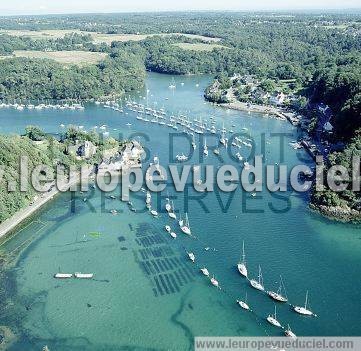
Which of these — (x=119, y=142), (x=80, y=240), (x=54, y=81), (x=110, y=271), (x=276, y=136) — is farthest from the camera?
(x=54, y=81)

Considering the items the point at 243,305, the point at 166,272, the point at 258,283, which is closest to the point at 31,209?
the point at 166,272

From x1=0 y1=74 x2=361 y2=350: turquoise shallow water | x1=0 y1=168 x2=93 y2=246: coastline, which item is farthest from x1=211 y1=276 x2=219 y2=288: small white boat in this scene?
x1=0 y1=168 x2=93 y2=246: coastline

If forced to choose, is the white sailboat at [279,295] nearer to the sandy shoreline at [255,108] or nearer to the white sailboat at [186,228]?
the white sailboat at [186,228]

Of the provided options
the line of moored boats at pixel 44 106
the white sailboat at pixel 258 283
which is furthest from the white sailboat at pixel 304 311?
the line of moored boats at pixel 44 106

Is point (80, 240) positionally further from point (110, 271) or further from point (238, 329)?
point (238, 329)

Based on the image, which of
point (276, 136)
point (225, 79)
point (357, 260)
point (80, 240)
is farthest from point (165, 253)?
point (225, 79)

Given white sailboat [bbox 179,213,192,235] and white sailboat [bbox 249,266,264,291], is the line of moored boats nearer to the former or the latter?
white sailboat [bbox 179,213,192,235]
